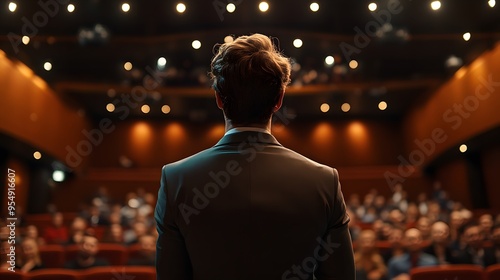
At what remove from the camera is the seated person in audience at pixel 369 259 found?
16.3ft

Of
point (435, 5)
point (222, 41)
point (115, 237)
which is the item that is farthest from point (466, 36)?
point (115, 237)

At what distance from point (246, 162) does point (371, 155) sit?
1510 cm

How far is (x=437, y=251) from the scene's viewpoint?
5238 mm

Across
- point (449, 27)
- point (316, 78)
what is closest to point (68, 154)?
point (316, 78)

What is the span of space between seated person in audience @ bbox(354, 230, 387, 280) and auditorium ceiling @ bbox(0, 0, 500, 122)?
20.3 ft

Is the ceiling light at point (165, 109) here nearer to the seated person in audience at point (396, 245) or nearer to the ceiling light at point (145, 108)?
the ceiling light at point (145, 108)

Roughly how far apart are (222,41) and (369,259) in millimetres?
7509

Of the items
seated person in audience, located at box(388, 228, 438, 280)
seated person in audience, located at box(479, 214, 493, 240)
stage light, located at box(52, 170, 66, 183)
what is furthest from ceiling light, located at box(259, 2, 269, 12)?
stage light, located at box(52, 170, 66, 183)

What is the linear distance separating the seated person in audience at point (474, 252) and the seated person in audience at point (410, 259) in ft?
1.49

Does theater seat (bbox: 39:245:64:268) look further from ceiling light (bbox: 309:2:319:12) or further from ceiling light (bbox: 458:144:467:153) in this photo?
ceiling light (bbox: 458:144:467:153)

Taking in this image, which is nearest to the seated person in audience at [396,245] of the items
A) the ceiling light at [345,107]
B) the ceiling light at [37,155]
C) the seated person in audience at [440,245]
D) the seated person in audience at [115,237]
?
the seated person in audience at [440,245]

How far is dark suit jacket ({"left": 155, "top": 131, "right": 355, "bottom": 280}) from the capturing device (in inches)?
36.4

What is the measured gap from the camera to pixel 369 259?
201 inches

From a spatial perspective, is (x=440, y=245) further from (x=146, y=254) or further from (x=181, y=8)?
(x=181, y=8)
